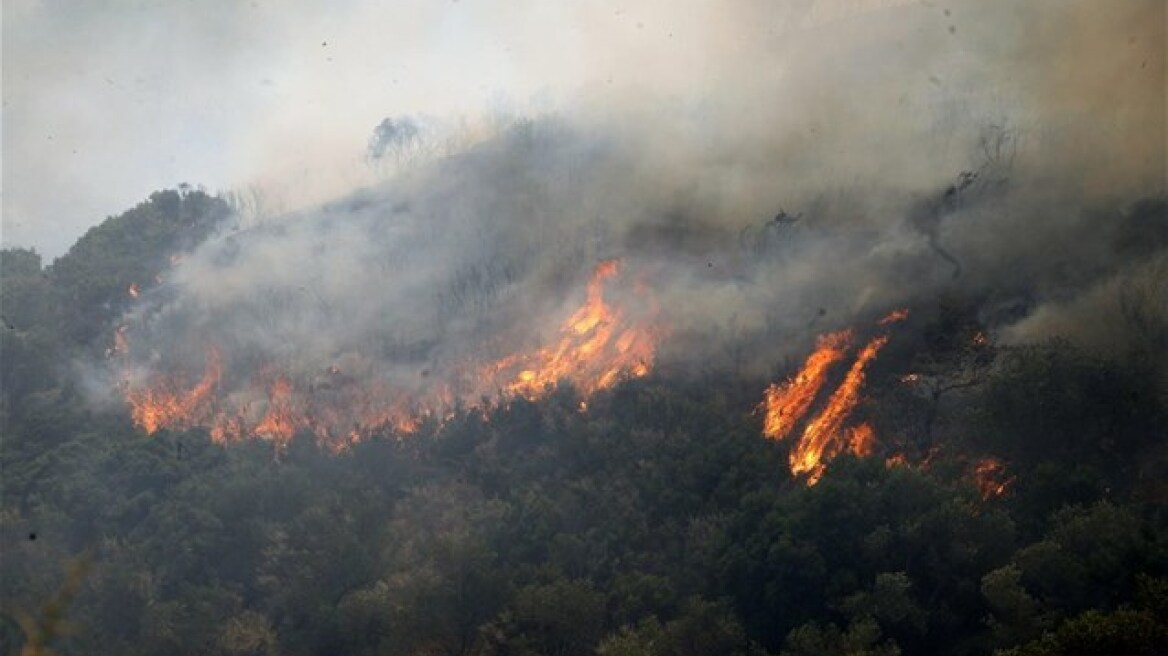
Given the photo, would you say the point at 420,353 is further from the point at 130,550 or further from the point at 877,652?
the point at 877,652

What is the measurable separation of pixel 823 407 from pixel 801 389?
493cm

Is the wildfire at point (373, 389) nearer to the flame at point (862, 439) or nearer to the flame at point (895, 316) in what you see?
the flame at point (895, 316)

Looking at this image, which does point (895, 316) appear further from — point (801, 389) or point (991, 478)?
point (991, 478)

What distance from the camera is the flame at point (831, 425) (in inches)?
4547

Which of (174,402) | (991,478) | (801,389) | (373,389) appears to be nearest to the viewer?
(991,478)

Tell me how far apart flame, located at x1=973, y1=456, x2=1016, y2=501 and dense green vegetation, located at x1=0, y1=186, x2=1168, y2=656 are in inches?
33.2

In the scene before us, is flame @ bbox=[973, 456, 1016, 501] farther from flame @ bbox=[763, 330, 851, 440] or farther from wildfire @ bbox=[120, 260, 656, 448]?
wildfire @ bbox=[120, 260, 656, 448]

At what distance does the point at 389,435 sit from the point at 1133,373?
8331 centimetres

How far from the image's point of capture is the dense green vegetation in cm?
7281

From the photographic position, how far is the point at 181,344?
6880 inches

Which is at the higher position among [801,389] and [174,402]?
[174,402]

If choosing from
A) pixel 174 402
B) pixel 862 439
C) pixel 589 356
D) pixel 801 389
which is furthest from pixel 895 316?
pixel 174 402

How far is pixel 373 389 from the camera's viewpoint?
156 meters

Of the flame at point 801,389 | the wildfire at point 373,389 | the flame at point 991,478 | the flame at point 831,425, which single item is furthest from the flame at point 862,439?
the wildfire at point 373,389
